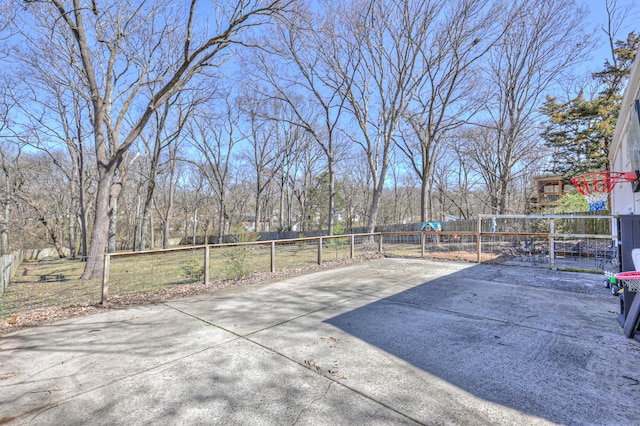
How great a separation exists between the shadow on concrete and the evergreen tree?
1698 cm

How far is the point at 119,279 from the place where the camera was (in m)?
6.09

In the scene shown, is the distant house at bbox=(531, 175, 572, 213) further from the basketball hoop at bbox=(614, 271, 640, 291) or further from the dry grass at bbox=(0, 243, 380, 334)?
the basketball hoop at bbox=(614, 271, 640, 291)

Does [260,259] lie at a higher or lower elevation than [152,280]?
higher

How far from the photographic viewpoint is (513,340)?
3160mm

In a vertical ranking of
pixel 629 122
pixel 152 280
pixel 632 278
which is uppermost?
pixel 629 122

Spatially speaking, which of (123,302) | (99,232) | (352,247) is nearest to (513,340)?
(123,302)

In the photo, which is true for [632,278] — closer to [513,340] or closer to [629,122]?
[513,340]

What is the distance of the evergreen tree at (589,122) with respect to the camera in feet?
50.8

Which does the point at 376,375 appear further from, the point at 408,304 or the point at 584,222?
the point at 584,222

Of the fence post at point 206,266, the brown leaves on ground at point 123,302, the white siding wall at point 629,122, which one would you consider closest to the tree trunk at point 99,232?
the brown leaves on ground at point 123,302

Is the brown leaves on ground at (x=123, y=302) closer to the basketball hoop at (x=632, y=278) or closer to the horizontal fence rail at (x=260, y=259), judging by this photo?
the horizontal fence rail at (x=260, y=259)

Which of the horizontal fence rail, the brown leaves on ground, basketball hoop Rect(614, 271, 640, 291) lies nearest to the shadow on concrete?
basketball hoop Rect(614, 271, 640, 291)

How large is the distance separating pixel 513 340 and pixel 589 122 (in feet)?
74.1

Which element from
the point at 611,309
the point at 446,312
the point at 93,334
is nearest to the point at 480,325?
the point at 446,312
